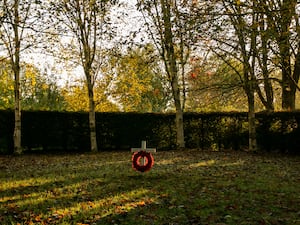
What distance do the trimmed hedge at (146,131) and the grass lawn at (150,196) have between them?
7.39 metres

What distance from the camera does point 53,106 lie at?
40.9 metres

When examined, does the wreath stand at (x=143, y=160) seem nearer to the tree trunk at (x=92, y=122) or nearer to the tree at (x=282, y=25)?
the tree at (x=282, y=25)

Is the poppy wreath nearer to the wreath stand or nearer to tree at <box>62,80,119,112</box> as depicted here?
the wreath stand

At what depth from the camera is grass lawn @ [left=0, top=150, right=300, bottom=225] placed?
17.9 ft

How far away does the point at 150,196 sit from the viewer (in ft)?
22.8

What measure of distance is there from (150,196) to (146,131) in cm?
1347

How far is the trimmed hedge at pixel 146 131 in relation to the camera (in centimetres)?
1788

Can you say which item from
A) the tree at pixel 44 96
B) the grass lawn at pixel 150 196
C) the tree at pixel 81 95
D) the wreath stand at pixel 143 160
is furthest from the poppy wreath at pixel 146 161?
the tree at pixel 44 96

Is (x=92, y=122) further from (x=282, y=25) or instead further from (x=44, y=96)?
(x=44, y=96)

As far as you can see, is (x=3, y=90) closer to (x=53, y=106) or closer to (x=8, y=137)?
(x=53, y=106)

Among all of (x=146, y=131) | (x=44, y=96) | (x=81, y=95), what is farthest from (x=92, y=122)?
(x=44, y=96)

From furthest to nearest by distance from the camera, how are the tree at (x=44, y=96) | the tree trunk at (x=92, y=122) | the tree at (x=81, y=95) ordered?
the tree at (x=44, y=96), the tree at (x=81, y=95), the tree trunk at (x=92, y=122)

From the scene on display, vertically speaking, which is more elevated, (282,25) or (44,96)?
(44,96)

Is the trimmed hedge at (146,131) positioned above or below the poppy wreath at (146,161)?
above
